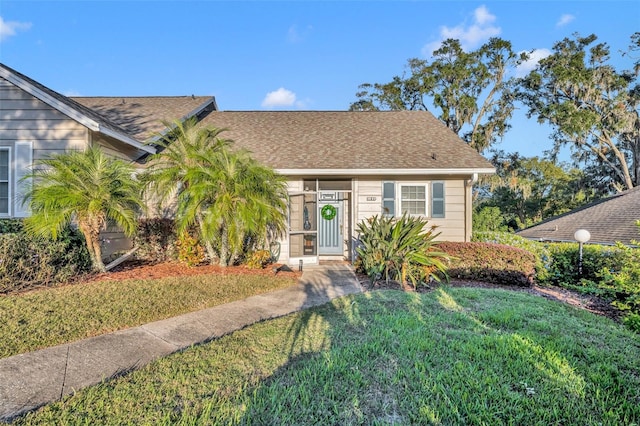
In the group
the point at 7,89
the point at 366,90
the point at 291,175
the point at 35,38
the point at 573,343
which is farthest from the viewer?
the point at 366,90

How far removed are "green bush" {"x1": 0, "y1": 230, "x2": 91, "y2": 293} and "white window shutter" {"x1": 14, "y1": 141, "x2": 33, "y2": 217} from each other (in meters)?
1.94

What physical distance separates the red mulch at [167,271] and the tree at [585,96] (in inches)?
850

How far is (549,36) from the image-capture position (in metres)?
19.6

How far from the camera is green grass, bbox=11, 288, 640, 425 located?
7.63 ft

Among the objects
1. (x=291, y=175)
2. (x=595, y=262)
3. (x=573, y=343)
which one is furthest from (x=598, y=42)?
(x=573, y=343)

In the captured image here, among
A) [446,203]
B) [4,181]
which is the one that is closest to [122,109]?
[4,181]

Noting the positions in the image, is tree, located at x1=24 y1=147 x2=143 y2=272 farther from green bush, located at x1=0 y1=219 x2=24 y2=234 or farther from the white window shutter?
the white window shutter

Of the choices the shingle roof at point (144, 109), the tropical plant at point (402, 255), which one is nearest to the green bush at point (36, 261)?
the shingle roof at point (144, 109)

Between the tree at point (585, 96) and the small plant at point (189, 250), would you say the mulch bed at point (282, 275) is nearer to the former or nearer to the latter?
the small plant at point (189, 250)

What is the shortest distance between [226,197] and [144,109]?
7698mm

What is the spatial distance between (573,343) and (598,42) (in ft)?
79.7

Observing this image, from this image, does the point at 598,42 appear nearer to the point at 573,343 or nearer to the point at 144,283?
the point at 573,343

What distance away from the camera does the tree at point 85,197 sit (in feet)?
19.0

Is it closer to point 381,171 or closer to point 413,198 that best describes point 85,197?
point 381,171
